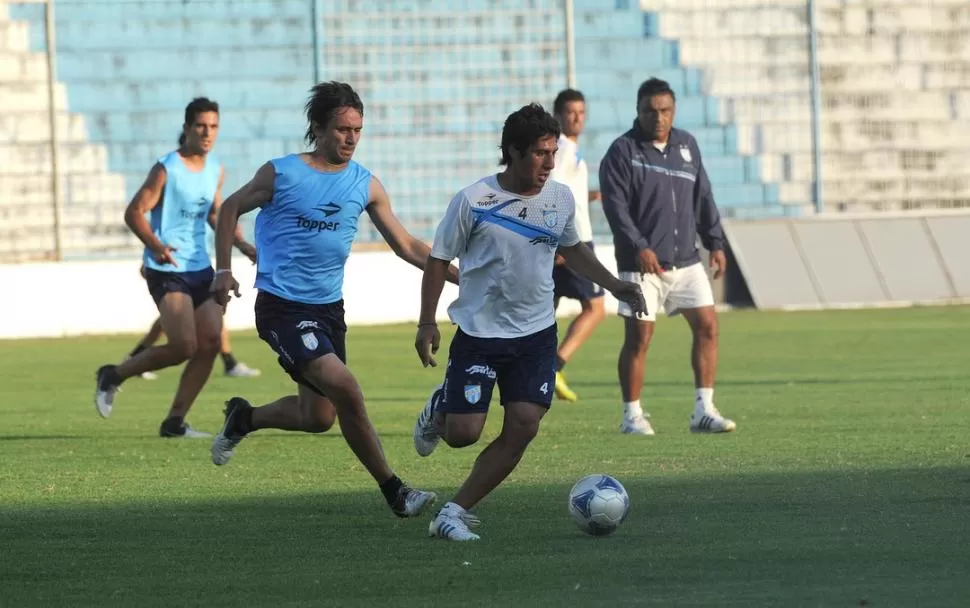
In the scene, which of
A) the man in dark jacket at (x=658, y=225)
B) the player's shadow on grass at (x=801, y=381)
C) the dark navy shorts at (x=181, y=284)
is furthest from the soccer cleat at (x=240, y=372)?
the man in dark jacket at (x=658, y=225)

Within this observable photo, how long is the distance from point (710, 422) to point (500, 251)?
4.06m

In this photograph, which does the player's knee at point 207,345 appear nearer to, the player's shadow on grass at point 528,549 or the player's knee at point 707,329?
the player's shadow on grass at point 528,549

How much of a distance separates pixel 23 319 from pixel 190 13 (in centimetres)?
524

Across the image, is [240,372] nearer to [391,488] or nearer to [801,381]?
[801,381]

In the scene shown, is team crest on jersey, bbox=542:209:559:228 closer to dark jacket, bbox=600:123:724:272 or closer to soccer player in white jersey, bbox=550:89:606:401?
dark jacket, bbox=600:123:724:272

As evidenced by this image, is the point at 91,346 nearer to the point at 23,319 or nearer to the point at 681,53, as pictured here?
the point at 23,319

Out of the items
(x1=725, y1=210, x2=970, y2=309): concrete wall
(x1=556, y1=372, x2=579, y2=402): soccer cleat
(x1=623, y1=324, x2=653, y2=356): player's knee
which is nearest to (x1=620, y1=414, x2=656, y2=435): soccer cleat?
(x1=623, y1=324, x2=653, y2=356): player's knee

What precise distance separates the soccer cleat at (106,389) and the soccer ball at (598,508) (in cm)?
553

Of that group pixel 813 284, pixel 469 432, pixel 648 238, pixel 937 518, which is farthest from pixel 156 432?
pixel 813 284

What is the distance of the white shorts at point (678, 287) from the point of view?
12.2m

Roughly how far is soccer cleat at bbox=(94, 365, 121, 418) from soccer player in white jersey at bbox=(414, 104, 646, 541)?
16.5ft

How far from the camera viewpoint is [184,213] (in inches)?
503

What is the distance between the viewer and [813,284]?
25.2 m

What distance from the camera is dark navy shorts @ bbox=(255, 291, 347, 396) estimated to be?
8742 mm
